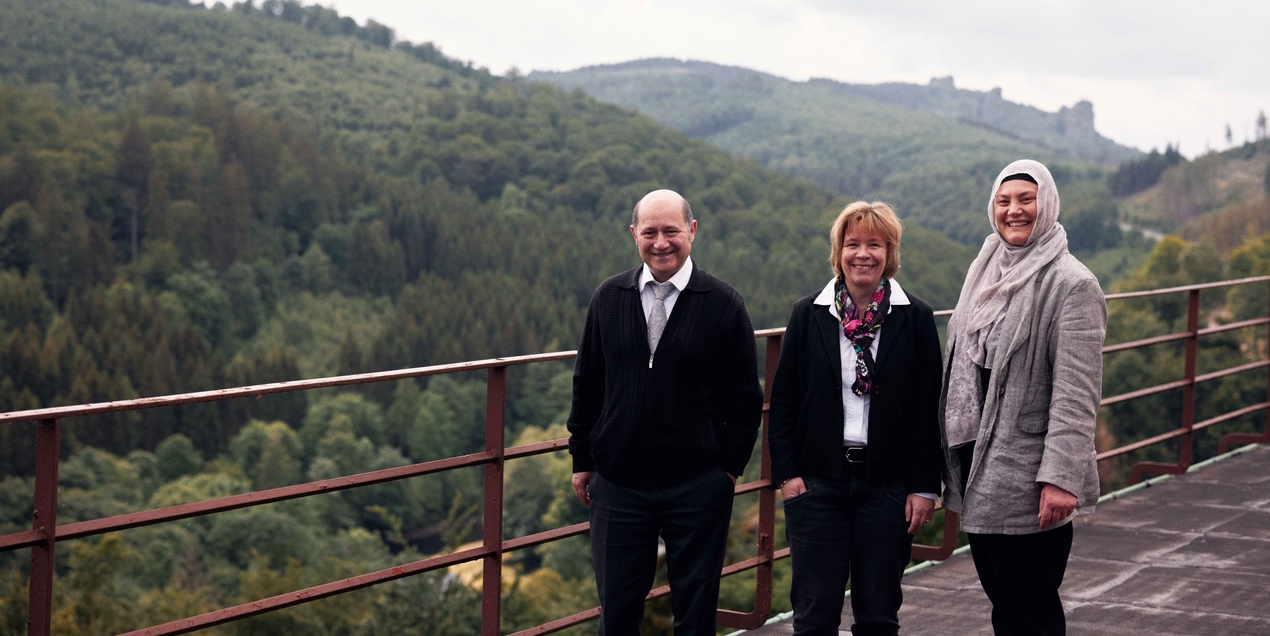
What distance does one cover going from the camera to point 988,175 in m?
137

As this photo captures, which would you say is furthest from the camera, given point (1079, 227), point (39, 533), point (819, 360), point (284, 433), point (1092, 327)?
point (1079, 227)

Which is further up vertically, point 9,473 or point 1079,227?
point 1079,227

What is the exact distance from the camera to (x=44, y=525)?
2.02 m

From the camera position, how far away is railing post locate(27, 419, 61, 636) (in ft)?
6.62

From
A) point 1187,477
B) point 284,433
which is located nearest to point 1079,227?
point 284,433

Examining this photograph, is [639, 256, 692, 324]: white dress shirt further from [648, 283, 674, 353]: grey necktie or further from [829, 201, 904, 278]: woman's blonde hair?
[829, 201, 904, 278]: woman's blonde hair

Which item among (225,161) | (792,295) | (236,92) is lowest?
(792,295)

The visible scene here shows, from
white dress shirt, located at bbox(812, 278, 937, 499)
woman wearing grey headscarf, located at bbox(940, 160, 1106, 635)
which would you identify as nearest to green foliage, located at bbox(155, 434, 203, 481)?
white dress shirt, located at bbox(812, 278, 937, 499)

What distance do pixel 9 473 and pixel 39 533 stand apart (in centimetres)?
5774

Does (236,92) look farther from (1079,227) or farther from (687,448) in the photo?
(687,448)

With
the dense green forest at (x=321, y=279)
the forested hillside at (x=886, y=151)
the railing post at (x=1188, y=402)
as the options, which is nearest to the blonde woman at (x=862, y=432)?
the railing post at (x=1188, y=402)

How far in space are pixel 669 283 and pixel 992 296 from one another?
25.4 inches

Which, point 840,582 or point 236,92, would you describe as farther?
point 236,92

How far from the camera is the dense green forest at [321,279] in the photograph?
148ft
